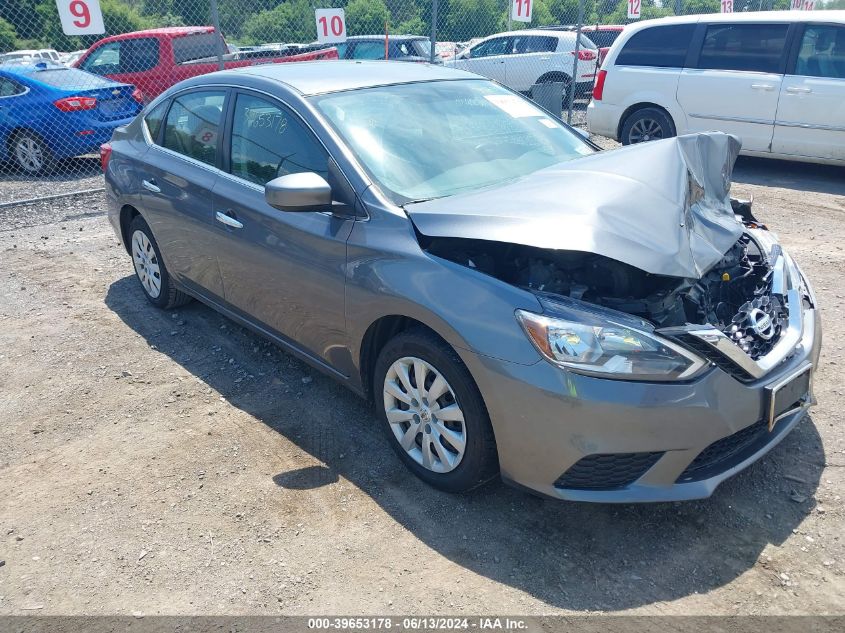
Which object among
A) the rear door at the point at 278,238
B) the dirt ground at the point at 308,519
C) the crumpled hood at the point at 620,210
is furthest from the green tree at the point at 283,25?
the crumpled hood at the point at 620,210

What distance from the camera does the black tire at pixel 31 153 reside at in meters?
9.93

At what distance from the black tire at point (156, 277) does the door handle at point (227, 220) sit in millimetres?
1094

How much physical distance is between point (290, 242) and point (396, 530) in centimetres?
150

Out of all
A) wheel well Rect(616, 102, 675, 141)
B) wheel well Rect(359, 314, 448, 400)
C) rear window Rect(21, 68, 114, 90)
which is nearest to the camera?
wheel well Rect(359, 314, 448, 400)

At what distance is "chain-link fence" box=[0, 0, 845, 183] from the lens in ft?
32.3

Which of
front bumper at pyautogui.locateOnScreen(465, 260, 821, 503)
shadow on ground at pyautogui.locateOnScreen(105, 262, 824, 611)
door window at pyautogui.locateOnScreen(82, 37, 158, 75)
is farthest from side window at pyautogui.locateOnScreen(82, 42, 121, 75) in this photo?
front bumper at pyautogui.locateOnScreen(465, 260, 821, 503)

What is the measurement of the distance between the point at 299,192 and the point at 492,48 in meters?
13.2

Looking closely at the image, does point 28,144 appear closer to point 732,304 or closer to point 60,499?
point 60,499

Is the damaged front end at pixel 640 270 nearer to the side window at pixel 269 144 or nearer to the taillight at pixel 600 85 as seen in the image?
the side window at pixel 269 144

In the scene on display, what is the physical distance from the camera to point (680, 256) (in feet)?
9.36

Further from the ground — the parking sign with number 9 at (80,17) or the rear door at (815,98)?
the parking sign with number 9 at (80,17)

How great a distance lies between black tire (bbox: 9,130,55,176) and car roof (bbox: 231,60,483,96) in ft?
22.2

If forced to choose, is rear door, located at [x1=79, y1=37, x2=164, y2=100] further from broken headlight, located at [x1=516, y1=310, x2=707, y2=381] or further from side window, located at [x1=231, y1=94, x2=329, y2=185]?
broken headlight, located at [x1=516, y1=310, x2=707, y2=381]

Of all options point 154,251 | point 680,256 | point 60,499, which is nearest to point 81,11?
point 154,251
